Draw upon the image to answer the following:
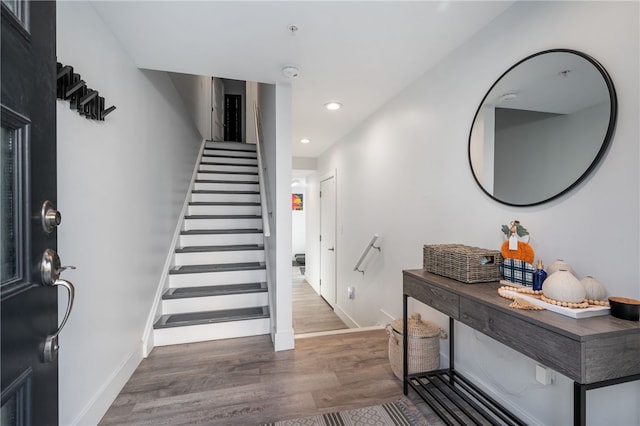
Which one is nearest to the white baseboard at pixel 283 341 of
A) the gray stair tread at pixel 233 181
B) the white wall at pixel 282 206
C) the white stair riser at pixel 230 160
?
the white wall at pixel 282 206

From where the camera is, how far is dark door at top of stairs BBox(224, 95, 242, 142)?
659 cm

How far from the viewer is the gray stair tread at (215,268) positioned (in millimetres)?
2820

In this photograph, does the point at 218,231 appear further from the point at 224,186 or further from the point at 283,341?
the point at 283,341

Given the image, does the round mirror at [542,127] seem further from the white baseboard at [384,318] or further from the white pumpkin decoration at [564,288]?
the white baseboard at [384,318]

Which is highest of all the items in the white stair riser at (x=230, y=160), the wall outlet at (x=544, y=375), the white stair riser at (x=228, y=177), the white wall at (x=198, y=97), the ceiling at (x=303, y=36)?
the white wall at (x=198, y=97)

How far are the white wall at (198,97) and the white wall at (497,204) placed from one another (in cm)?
226

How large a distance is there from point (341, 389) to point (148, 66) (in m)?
2.60

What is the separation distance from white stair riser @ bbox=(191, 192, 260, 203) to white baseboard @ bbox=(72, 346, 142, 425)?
2089mm

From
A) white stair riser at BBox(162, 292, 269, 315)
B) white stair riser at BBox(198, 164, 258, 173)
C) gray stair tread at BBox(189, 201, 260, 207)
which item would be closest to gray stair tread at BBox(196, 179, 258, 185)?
white stair riser at BBox(198, 164, 258, 173)

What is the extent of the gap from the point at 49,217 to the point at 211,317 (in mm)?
2042

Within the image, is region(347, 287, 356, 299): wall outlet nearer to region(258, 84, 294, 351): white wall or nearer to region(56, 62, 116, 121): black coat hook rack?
region(258, 84, 294, 351): white wall

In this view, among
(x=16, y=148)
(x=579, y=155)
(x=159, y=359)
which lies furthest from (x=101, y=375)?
(x=579, y=155)

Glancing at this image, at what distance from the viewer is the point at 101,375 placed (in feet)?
5.19

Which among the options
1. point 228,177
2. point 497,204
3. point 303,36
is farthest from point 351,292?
point 303,36
